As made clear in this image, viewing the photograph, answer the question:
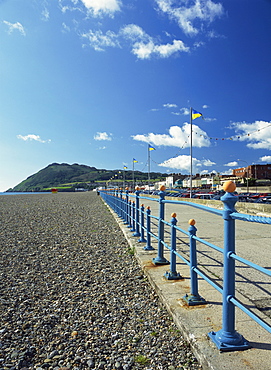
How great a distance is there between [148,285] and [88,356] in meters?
1.96

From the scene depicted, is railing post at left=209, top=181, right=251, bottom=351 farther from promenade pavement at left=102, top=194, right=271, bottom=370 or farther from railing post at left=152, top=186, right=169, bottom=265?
railing post at left=152, top=186, right=169, bottom=265

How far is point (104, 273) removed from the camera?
536 cm

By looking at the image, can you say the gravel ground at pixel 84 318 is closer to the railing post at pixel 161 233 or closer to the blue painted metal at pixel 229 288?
the blue painted metal at pixel 229 288

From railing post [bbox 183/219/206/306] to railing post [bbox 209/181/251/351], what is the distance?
0.80 metres

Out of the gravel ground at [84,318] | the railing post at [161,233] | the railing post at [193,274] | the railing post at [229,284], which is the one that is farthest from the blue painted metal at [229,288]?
the railing post at [161,233]

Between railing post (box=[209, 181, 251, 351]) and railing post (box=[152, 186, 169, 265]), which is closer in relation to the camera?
railing post (box=[209, 181, 251, 351])

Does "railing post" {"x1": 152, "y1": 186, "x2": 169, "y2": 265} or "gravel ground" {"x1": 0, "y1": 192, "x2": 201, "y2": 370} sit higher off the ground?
"railing post" {"x1": 152, "y1": 186, "x2": 169, "y2": 265}

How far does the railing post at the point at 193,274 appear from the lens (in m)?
3.16

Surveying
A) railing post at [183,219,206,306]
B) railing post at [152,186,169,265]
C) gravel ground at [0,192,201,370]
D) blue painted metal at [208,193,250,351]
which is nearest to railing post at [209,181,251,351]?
blue painted metal at [208,193,250,351]

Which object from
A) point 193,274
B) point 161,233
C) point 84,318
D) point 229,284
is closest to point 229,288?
point 229,284

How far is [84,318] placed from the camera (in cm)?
350

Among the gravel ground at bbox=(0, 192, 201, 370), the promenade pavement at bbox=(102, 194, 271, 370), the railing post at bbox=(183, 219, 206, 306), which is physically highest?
the railing post at bbox=(183, 219, 206, 306)

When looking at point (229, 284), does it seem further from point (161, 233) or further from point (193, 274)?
point (161, 233)

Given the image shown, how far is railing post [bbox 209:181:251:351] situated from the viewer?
2266mm
